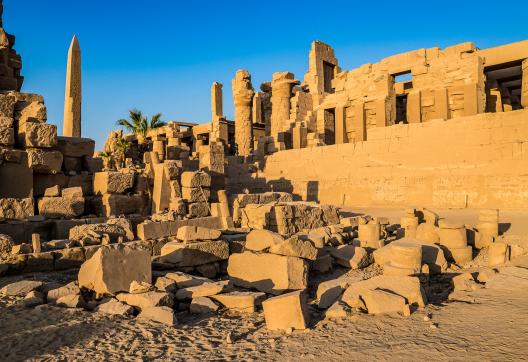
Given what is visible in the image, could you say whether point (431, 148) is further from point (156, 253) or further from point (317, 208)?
point (156, 253)

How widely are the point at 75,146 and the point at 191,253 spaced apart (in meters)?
5.04

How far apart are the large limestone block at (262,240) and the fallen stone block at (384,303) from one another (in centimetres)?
219

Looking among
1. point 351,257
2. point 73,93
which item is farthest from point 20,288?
point 73,93

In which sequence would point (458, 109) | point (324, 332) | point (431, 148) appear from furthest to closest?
point (458, 109)
point (431, 148)
point (324, 332)

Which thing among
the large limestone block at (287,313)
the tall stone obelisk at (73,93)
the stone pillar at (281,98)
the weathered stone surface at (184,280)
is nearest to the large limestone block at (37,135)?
the weathered stone surface at (184,280)

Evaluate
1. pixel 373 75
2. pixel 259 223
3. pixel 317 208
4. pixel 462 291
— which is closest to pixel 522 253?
pixel 462 291

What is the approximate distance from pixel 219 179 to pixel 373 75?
10.5 metres

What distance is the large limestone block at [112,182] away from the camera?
947cm

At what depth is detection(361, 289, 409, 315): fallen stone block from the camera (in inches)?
184

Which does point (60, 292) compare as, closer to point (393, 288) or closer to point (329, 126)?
point (393, 288)

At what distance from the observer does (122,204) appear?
9641 mm

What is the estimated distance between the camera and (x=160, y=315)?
4.62m

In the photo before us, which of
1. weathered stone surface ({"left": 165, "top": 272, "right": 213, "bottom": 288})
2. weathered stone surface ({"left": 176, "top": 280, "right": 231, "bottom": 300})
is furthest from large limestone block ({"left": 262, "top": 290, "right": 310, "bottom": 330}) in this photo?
weathered stone surface ({"left": 165, "top": 272, "right": 213, "bottom": 288})

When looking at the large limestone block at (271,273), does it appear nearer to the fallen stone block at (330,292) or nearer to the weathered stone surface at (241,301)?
the fallen stone block at (330,292)
